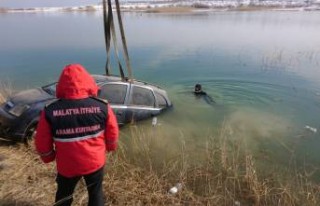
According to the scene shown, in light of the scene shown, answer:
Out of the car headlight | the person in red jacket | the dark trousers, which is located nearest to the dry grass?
the car headlight

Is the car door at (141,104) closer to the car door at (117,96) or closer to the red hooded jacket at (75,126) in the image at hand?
the car door at (117,96)

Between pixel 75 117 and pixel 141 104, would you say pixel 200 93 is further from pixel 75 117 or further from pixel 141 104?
pixel 75 117

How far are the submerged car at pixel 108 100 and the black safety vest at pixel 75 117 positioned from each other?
148 inches

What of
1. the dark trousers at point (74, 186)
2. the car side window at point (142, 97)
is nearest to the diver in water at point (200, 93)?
the car side window at point (142, 97)

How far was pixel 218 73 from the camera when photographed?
16516 millimetres

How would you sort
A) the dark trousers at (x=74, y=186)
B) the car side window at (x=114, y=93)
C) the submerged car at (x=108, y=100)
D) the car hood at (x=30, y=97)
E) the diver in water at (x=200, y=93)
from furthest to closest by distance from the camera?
the diver in water at (x=200, y=93), the car side window at (x=114, y=93), the car hood at (x=30, y=97), the submerged car at (x=108, y=100), the dark trousers at (x=74, y=186)

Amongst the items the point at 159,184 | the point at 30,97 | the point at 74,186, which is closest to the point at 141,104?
the point at 30,97

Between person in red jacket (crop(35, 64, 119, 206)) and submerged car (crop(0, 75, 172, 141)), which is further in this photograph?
submerged car (crop(0, 75, 172, 141))

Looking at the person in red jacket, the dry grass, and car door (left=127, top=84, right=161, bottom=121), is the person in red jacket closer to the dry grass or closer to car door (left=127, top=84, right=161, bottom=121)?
the dry grass

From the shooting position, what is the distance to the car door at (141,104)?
888cm

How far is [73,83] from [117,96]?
5.36m

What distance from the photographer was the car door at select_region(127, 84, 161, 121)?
29.1ft

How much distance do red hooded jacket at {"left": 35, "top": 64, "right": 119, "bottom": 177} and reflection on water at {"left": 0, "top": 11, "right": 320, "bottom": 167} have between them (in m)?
4.80

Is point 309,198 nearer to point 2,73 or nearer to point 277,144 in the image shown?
point 277,144
